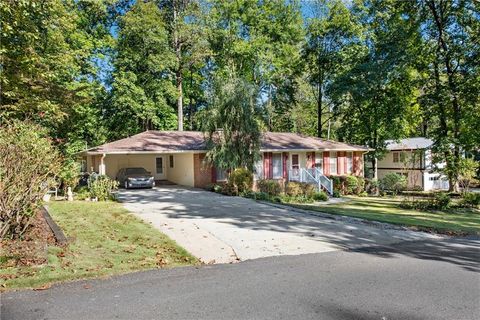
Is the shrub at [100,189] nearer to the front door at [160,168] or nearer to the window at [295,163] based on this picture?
the front door at [160,168]

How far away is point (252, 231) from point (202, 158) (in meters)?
13.4

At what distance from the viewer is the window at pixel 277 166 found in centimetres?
2512

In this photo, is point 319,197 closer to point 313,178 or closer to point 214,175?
point 313,178


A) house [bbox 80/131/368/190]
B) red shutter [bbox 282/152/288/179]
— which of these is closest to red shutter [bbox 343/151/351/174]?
house [bbox 80/131/368/190]

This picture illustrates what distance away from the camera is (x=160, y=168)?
88.7 feet

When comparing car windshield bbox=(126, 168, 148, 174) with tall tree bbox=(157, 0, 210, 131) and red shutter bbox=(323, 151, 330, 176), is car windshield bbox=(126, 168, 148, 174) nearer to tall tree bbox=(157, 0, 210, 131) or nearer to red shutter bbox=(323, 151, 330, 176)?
tall tree bbox=(157, 0, 210, 131)

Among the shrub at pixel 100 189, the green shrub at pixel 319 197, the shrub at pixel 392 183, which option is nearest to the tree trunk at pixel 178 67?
the green shrub at pixel 319 197

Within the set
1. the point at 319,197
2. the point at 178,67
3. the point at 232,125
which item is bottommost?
the point at 319,197

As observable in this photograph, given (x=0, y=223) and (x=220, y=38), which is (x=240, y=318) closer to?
(x=0, y=223)

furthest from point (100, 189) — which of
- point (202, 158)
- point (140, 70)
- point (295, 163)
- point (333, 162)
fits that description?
point (333, 162)

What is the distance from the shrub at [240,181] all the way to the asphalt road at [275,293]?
12.5 meters

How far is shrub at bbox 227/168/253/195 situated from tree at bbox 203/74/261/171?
2.41 ft

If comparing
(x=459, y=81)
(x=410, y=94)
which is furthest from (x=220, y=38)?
(x=459, y=81)

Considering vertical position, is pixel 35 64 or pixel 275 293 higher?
pixel 35 64
